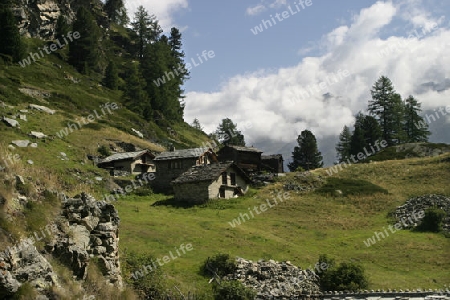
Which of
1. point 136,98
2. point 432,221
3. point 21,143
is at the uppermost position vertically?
point 136,98

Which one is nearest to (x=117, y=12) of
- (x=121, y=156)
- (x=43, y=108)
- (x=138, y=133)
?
(x=138, y=133)

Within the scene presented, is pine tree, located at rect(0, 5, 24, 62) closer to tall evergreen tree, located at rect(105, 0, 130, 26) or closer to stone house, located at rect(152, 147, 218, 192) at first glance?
stone house, located at rect(152, 147, 218, 192)

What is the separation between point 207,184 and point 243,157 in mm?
26550

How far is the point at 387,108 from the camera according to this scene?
335 ft

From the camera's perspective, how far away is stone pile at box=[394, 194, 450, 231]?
45.8 meters

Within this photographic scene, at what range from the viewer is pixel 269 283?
25.0 meters

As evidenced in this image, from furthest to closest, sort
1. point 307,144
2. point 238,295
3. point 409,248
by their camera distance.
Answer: point 307,144 < point 409,248 < point 238,295

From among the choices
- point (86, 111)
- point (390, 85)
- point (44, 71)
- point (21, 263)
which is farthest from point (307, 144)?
point (21, 263)

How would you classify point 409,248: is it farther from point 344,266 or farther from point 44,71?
point 44,71

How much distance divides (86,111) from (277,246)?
181 ft

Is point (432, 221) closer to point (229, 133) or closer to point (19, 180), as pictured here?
point (19, 180)

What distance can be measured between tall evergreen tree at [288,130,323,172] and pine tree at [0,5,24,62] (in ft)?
220

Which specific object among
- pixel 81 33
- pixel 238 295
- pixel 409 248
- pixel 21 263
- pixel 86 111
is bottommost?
pixel 409 248

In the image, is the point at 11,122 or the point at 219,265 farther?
the point at 11,122
